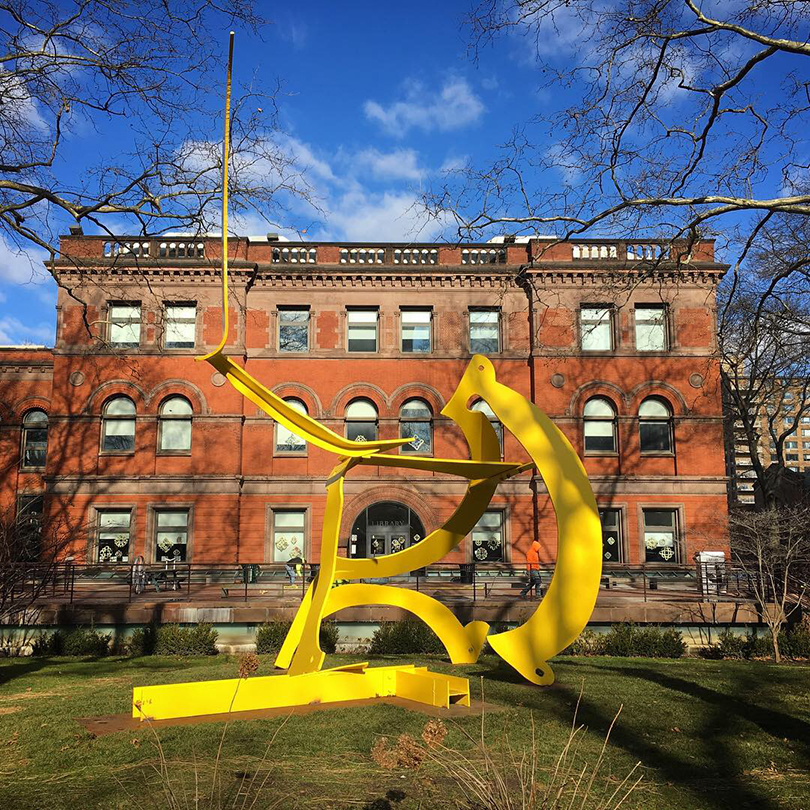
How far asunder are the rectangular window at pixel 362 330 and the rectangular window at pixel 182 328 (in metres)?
5.65

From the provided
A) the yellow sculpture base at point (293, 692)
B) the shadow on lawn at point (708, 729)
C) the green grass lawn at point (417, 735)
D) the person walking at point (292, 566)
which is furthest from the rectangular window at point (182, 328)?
the yellow sculpture base at point (293, 692)

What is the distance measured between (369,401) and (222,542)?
23.4 ft

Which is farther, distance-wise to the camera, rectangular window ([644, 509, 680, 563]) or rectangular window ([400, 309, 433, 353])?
rectangular window ([400, 309, 433, 353])

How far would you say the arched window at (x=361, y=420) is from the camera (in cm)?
2862

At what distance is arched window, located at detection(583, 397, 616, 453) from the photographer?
28609mm

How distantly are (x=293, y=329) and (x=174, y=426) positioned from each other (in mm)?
5520

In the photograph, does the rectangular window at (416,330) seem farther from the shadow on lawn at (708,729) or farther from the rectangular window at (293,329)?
the shadow on lawn at (708,729)

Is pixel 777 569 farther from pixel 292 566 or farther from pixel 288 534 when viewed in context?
pixel 288 534

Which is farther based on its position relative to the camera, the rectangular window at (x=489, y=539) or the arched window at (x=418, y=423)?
the arched window at (x=418, y=423)

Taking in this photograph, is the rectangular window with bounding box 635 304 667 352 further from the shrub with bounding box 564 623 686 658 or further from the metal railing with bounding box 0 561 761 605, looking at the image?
the shrub with bounding box 564 623 686 658

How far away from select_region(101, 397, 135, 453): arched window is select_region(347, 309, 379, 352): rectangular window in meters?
8.24

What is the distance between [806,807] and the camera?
6.30 m

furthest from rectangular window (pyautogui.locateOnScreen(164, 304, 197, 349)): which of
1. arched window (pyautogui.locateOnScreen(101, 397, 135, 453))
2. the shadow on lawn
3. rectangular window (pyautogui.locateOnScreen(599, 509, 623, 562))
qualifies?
the shadow on lawn

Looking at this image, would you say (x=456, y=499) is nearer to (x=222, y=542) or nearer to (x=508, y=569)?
(x=508, y=569)
